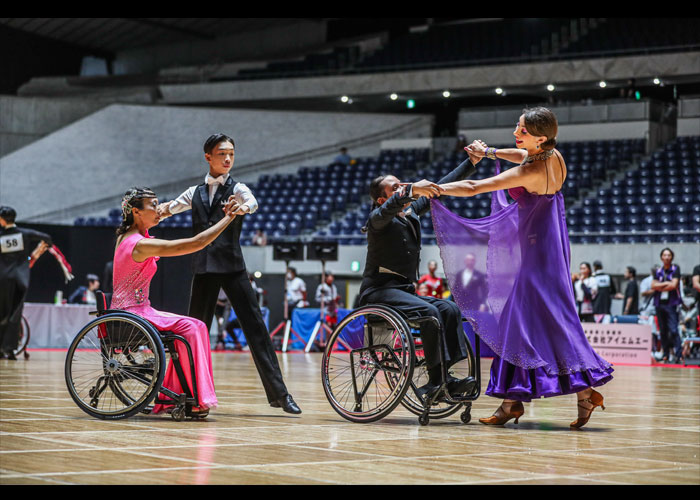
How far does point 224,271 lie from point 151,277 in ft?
1.21

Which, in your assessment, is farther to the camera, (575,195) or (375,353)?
(575,195)

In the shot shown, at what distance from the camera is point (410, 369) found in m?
4.26

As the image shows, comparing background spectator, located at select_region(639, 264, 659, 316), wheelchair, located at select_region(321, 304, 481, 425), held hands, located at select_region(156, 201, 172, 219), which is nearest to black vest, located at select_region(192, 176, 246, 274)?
held hands, located at select_region(156, 201, 172, 219)

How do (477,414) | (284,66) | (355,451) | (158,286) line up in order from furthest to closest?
1. (284,66)
2. (158,286)
3. (477,414)
4. (355,451)

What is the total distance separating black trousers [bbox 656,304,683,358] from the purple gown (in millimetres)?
8898

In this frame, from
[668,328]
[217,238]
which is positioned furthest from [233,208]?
[668,328]

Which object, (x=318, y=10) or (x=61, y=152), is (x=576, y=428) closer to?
(x=318, y=10)

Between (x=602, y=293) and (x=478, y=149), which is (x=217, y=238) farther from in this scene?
(x=602, y=293)

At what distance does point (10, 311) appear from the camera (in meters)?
9.89

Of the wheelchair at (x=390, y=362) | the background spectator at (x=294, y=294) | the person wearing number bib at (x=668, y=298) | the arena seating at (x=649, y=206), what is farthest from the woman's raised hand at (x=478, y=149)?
the arena seating at (x=649, y=206)

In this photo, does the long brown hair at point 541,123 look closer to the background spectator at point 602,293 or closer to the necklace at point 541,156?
the necklace at point 541,156

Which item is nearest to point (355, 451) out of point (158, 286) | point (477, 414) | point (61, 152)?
point (477, 414)

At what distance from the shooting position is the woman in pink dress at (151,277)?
452 cm
